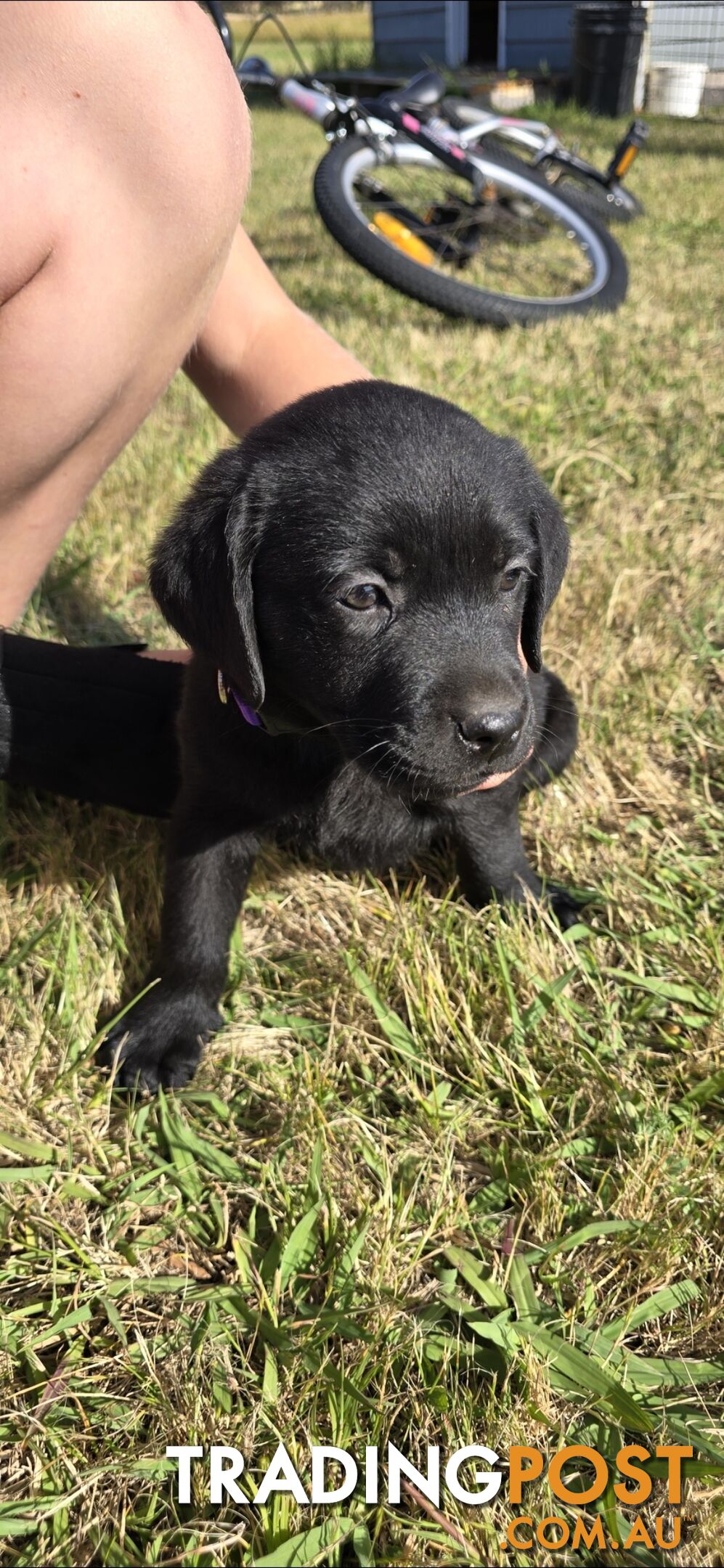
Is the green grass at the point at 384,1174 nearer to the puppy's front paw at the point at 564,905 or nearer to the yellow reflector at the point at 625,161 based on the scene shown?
the puppy's front paw at the point at 564,905

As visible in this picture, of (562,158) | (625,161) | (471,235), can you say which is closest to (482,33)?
(625,161)

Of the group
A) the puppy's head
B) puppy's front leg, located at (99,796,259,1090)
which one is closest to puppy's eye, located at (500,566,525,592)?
the puppy's head

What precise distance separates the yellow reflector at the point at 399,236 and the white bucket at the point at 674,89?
9528mm

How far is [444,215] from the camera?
6.09 m

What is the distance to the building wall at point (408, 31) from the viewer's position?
1928 cm

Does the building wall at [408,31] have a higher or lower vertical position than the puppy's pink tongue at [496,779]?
lower

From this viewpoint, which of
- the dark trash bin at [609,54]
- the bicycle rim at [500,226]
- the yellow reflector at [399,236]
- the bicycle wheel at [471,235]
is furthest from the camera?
the dark trash bin at [609,54]

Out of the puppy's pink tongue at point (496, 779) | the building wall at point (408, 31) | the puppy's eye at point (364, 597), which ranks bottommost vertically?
the building wall at point (408, 31)

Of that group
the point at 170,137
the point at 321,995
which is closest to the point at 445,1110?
the point at 321,995

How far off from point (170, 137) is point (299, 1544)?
1.97m

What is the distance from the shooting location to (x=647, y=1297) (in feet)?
4.68

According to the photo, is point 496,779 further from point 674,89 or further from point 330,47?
point 330,47

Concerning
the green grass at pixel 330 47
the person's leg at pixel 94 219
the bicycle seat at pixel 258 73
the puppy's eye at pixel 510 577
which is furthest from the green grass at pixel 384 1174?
the green grass at pixel 330 47

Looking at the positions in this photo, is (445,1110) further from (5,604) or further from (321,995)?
(5,604)
